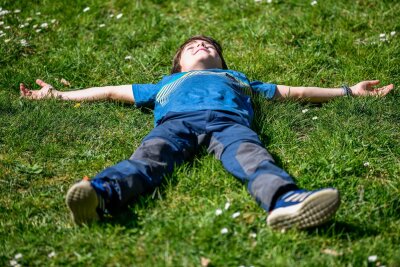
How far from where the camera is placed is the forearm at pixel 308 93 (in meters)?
4.79

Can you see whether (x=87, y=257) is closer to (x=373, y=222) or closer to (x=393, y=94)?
(x=373, y=222)

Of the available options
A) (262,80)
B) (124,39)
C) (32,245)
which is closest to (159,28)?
(124,39)

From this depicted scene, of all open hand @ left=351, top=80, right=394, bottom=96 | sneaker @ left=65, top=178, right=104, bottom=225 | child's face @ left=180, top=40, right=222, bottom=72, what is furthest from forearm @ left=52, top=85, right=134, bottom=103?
open hand @ left=351, top=80, right=394, bottom=96

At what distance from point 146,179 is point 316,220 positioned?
3.36ft

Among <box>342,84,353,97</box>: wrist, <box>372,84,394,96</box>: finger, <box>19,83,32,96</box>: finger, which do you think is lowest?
<box>372,84,394,96</box>: finger

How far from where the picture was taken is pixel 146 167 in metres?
3.63

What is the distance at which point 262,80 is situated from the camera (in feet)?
17.4

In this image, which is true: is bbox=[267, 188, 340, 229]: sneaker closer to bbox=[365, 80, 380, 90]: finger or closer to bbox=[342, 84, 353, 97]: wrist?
bbox=[342, 84, 353, 97]: wrist

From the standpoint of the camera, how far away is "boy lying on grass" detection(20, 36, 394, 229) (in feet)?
10.5

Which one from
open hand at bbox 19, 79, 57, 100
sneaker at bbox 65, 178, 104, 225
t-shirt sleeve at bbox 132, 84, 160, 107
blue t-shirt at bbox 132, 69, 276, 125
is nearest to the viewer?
sneaker at bbox 65, 178, 104, 225

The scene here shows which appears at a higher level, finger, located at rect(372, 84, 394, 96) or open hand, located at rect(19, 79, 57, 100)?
open hand, located at rect(19, 79, 57, 100)

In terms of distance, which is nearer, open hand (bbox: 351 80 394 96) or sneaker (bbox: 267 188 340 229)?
sneaker (bbox: 267 188 340 229)

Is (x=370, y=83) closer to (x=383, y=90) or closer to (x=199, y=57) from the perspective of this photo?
(x=383, y=90)

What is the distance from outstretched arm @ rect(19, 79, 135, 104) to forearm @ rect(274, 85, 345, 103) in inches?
46.1
